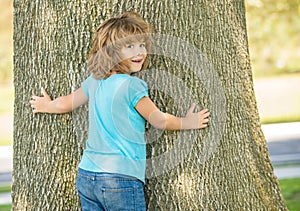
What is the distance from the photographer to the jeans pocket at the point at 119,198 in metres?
3.46

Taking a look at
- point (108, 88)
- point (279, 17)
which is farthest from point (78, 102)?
point (279, 17)

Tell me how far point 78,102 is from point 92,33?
41cm

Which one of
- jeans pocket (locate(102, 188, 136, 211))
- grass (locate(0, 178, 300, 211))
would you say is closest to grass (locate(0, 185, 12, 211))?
grass (locate(0, 178, 300, 211))

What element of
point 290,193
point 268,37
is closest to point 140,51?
point 290,193

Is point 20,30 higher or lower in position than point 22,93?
higher

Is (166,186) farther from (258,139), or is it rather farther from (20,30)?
(20,30)

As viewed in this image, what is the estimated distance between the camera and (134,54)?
11.7 feet

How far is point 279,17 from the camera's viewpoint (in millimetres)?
16859

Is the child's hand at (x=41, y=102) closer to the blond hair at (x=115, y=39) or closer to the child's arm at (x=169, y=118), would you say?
the blond hair at (x=115, y=39)

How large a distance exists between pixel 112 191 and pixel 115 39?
82 cm

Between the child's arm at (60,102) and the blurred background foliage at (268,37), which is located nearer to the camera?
the child's arm at (60,102)

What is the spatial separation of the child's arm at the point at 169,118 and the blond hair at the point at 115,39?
23cm

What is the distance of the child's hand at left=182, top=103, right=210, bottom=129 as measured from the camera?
372 cm

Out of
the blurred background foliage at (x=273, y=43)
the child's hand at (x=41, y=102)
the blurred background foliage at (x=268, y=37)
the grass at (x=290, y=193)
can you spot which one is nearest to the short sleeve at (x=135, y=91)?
the child's hand at (x=41, y=102)
